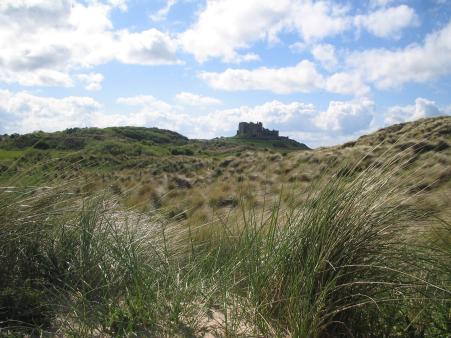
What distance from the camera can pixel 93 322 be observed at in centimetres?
240

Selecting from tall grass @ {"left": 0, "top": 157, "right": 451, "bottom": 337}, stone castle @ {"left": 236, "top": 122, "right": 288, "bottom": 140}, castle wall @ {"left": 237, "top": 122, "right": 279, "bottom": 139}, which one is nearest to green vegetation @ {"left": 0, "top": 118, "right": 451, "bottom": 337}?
tall grass @ {"left": 0, "top": 157, "right": 451, "bottom": 337}

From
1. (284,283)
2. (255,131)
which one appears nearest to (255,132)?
(255,131)

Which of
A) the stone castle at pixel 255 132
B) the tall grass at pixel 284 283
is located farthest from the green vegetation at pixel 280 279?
the stone castle at pixel 255 132

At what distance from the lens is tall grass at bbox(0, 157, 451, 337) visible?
2.41 meters

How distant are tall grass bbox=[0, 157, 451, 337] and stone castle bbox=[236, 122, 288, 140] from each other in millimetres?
88040

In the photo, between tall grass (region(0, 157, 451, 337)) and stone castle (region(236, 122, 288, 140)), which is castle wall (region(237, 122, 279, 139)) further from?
tall grass (region(0, 157, 451, 337))

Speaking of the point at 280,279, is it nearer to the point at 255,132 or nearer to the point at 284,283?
the point at 284,283

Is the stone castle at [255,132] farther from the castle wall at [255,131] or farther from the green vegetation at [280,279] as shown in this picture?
the green vegetation at [280,279]

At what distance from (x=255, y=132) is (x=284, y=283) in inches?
3896

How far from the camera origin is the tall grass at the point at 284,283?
7.91 feet

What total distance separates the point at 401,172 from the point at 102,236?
7.25 ft

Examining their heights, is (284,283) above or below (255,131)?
below

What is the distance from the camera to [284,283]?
266 cm

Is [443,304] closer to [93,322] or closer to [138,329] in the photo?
[138,329]
